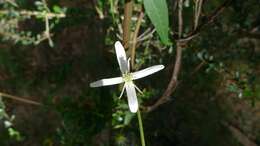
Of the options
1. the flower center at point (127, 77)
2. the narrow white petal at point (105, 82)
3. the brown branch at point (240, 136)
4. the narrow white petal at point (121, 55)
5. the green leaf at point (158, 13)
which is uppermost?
the green leaf at point (158, 13)

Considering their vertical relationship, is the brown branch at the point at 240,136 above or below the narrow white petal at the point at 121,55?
below

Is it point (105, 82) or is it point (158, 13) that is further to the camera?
point (105, 82)

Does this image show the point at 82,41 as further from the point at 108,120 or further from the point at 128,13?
the point at 128,13

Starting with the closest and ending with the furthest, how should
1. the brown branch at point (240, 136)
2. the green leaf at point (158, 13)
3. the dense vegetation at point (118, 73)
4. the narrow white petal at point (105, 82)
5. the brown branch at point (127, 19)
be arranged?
the green leaf at point (158, 13) → the narrow white petal at point (105, 82) → the brown branch at point (127, 19) → the dense vegetation at point (118, 73) → the brown branch at point (240, 136)

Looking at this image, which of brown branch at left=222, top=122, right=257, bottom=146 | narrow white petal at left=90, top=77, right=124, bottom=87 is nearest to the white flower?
narrow white petal at left=90, top=77, right=124, bottom=87

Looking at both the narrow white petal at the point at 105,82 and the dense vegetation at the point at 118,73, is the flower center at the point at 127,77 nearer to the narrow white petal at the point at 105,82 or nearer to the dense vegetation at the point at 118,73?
the narrow white petal at the point at 105,82

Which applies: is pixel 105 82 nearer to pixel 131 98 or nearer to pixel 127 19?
pixel 131 98

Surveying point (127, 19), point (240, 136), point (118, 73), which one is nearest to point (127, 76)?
point (127, 19)

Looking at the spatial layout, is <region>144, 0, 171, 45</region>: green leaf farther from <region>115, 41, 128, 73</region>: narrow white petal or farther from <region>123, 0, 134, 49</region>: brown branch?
<region>123, 0, 134, 49</region>: brown branch

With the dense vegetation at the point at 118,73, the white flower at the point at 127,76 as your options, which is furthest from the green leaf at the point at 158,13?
the dense vegetation at the point at 118,73
